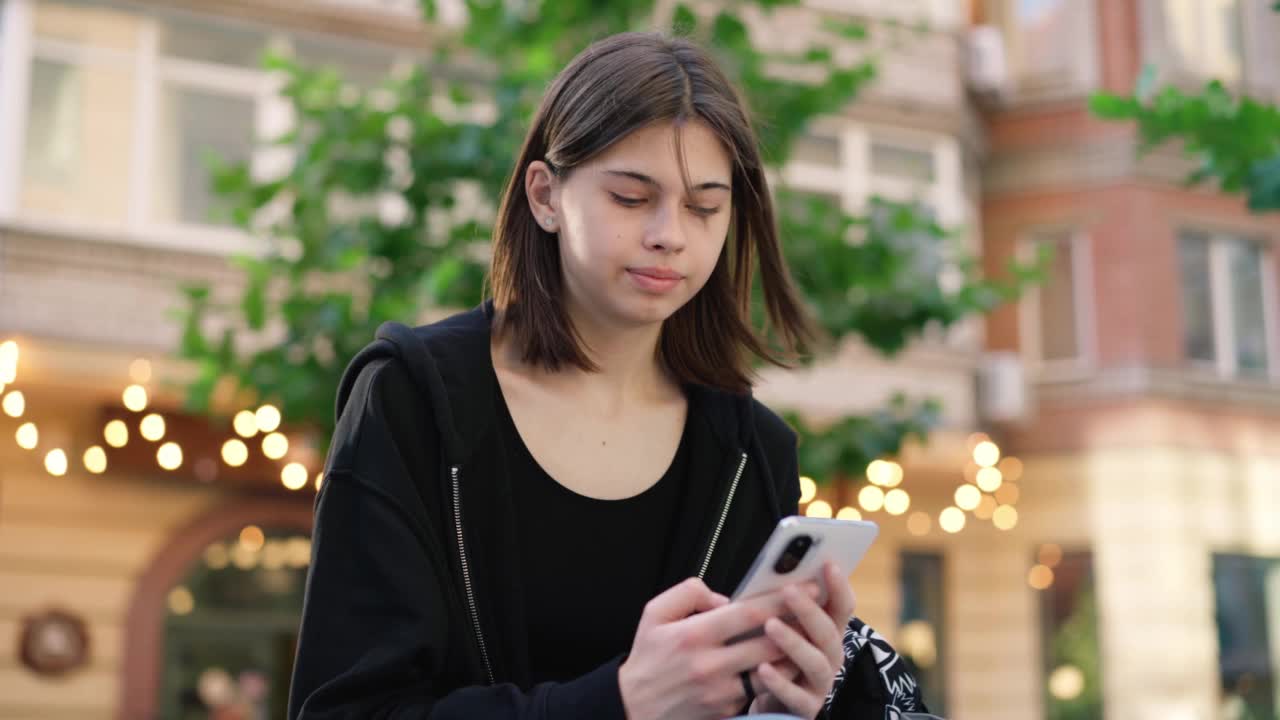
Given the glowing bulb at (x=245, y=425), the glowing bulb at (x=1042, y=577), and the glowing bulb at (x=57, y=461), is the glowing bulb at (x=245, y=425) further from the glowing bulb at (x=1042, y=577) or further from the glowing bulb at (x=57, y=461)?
the glowing bulb at (x=1042, y=577)

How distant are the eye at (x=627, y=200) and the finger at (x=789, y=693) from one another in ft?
1.96

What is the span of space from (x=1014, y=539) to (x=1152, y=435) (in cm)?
163

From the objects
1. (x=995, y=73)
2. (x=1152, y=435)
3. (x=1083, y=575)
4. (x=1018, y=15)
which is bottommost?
(x=1083, y=575)

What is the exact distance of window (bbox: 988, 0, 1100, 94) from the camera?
15.1m

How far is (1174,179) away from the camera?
575 inches

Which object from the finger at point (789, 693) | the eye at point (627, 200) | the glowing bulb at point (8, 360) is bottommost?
the finger at point (789, 693)

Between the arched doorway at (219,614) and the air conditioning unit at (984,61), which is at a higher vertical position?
the air conditioning unit at (984,61)

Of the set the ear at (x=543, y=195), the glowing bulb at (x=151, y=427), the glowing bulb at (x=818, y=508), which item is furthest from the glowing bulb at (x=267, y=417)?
the ear at (x=543, y=195)

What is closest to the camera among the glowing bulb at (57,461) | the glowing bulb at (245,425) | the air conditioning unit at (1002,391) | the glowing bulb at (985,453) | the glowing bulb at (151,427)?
the glowing bulb at (245,425)

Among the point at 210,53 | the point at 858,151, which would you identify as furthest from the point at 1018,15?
the point at 210,53

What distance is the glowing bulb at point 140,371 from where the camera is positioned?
10289 mm

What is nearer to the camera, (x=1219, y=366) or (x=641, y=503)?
(x=641, y=503)

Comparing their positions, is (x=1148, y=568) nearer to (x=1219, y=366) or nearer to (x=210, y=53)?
(x=1219, y=366)

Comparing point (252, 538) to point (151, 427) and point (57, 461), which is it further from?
point (57, 461)
